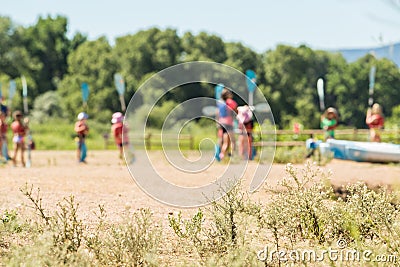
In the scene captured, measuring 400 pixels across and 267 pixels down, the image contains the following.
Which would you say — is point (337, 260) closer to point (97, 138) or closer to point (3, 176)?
point (3, 176)

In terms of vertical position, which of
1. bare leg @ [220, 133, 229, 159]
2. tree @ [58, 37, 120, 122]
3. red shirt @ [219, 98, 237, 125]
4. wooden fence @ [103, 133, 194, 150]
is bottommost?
wooden fence @ [103, 133, 194, 150]

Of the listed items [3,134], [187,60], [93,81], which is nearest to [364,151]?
[3,134]

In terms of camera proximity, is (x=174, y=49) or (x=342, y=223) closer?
(x=342, y=223)

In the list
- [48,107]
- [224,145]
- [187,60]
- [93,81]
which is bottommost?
[224,145]

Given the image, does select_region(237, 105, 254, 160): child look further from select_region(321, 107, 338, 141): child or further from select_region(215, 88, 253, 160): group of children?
select_region(321, 107, 338, 141): child

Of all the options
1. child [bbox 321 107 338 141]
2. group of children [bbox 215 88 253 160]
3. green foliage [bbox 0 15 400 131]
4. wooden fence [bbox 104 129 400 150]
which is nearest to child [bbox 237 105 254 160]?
group of children [bbox 215 88 253 160]

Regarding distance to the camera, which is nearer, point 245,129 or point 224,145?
point 245,129

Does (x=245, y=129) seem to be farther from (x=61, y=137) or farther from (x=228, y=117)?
(x=61, y=137)

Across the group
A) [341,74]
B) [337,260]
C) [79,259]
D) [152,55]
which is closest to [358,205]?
[337,260]

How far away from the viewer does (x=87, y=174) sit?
1070cm

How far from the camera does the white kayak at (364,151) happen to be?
15.1 m

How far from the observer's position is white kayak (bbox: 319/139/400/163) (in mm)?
15086

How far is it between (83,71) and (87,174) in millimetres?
43714

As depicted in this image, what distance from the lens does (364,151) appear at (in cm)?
1545
